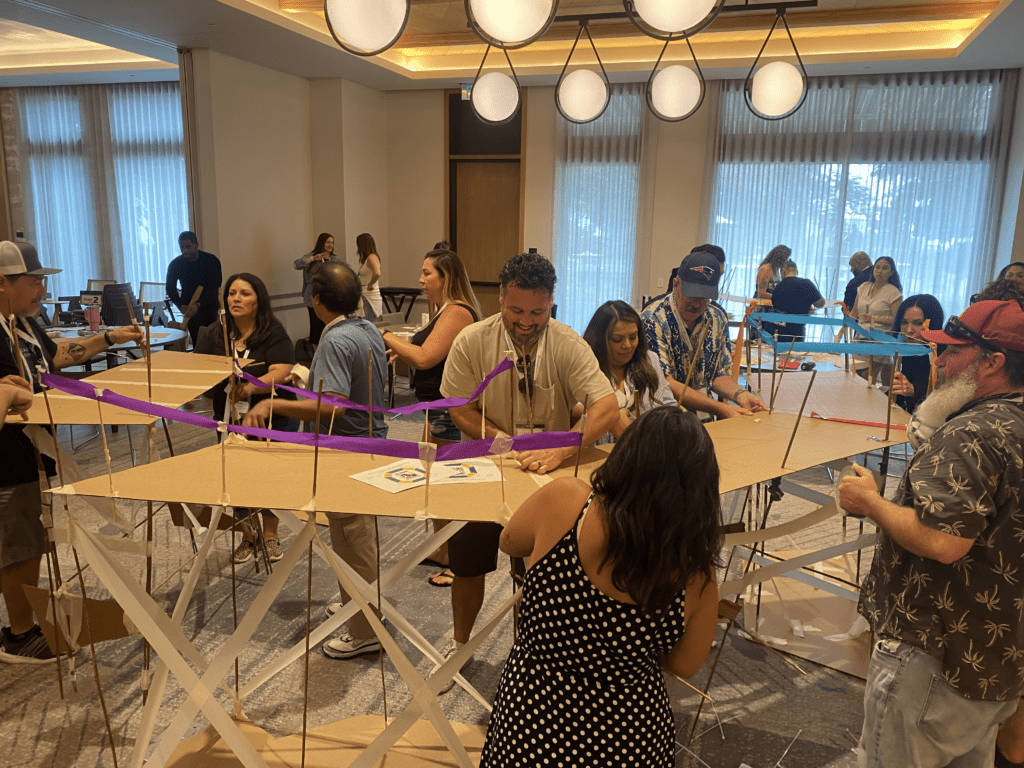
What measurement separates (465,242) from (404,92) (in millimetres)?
1901

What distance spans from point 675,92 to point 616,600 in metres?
2.55

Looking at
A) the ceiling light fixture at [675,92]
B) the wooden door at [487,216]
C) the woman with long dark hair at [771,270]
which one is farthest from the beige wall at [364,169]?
the ceiling light fixture at [675,92]

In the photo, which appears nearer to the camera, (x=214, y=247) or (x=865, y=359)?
(x=865, y=359)

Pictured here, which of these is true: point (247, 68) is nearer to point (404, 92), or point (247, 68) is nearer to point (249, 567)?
point (404, 92)

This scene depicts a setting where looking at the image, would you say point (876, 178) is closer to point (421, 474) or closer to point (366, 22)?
point (366, 22)

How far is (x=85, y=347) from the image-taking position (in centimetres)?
292

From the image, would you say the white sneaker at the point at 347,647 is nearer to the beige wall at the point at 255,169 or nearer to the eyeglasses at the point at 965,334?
the eyeglasses at the point at 965,334

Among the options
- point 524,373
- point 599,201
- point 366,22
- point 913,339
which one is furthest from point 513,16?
point 599,201

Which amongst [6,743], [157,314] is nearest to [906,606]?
[6,743]

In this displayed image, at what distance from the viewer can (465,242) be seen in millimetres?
9086

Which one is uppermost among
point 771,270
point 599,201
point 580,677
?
point 599,201

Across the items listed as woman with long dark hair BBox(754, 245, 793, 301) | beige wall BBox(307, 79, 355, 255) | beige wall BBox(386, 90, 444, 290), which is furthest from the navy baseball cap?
beige wall BBox(386, 90, 444, 290)

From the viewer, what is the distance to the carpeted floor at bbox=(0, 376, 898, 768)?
7.26 ft

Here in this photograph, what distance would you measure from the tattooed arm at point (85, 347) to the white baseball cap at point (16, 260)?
13.0 inches
